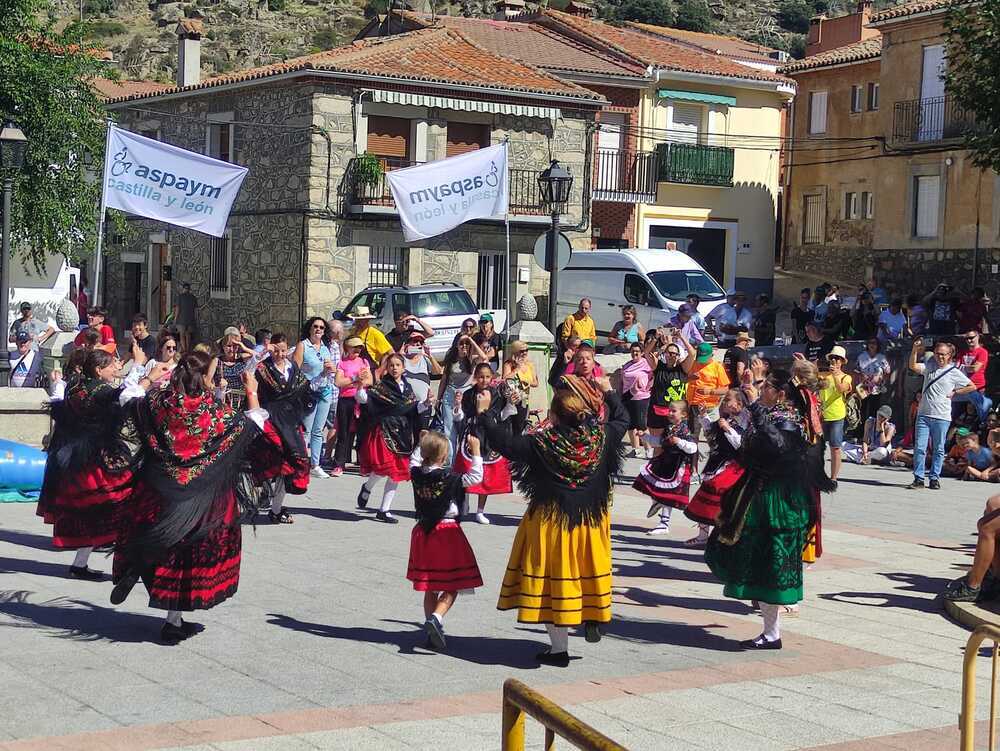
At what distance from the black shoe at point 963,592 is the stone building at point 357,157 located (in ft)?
75.7

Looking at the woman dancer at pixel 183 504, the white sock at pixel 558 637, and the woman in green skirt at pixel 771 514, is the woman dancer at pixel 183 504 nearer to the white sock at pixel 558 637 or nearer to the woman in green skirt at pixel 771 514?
the white sock at pixel 558 637

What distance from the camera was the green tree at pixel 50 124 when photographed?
2653cm

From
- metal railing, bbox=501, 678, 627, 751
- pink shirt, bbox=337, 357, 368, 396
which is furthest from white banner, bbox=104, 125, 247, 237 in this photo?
metal railing, bbox=501, 678, 627, 751

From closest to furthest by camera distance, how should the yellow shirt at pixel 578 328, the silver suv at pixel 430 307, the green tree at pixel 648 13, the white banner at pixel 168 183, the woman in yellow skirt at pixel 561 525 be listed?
the woman in yellow skirt at pixel 561 525, the white banner at pixel 168 183, the yellow shirt at pixel 578 328, the silver suv at pixel 430 307, the green tree at pixel 648 13

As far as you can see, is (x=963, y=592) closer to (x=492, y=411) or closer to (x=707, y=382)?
(x=492, y=411)

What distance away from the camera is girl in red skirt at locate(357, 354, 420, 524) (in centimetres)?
1332

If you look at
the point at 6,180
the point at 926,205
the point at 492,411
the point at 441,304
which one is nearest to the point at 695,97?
the point at 926,205

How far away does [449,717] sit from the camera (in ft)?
22.9

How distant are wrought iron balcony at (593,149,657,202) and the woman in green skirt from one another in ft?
101

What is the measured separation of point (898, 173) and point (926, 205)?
1.24 m

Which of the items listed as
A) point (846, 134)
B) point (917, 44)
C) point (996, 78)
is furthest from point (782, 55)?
point (996, 78)

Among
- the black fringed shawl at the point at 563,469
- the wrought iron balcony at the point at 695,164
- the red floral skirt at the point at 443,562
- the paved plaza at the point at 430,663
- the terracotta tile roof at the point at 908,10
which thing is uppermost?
the terracotta tile roof at the point at 908,10

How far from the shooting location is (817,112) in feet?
143

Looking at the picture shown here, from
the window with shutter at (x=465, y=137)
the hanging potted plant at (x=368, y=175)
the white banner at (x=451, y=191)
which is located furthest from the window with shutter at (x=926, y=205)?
the white banner at (x=451, y=191)
